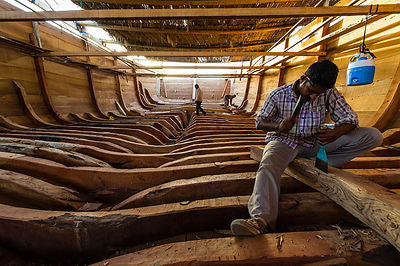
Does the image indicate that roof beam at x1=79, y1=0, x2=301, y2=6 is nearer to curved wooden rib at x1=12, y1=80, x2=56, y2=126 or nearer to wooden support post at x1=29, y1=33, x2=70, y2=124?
wooden support post at x1=29, y1=33, x2=70, y2=124

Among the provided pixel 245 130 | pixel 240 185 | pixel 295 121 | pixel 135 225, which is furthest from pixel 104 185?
pixel 245 130

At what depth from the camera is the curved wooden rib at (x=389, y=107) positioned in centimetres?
226

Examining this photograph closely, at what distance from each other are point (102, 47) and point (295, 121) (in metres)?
6.75

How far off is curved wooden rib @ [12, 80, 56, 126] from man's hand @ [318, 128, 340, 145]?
467 cm

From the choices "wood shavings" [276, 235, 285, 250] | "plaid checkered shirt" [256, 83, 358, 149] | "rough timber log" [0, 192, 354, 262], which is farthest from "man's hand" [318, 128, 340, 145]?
"wood shavings" [276, 235, 285, 250]

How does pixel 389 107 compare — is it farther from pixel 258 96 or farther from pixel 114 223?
pixel 258 96

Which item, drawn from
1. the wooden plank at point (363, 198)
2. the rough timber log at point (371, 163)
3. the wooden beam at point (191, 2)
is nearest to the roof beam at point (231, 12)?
the rough timber log at point (371, 163)

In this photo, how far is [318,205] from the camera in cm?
119

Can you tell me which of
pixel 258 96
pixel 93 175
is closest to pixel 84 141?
pixel 93 175

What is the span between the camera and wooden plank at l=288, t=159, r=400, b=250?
83 centimetres

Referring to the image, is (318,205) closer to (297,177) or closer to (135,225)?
(297,177)

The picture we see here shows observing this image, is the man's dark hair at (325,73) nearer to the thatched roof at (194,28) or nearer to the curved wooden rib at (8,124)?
the thatched roof at (194,28)

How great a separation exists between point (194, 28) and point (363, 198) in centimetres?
618

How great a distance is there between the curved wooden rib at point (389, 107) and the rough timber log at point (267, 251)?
2.23 m
